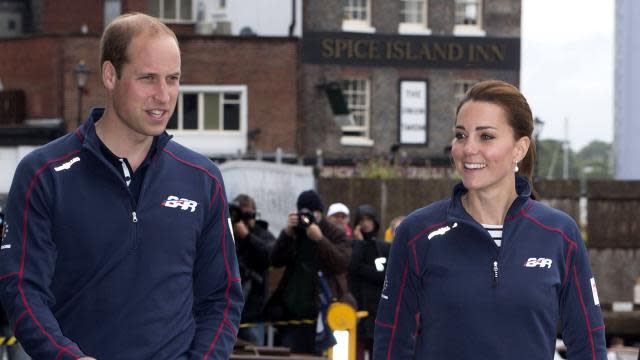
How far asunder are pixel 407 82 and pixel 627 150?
7448mm

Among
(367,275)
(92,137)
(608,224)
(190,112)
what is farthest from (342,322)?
(190,112)

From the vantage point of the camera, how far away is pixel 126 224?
4777mm

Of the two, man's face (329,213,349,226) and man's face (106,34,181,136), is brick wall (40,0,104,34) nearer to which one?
man's face (329,213,349,226)

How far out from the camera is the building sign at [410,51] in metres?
47.7

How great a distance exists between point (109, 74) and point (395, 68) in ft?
144

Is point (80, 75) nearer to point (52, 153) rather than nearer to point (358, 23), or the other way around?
point (358, 23)

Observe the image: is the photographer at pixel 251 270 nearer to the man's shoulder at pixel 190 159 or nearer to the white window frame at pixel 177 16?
the man's shoulder at pixel 190 159

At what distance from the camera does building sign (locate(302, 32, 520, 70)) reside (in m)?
47.7

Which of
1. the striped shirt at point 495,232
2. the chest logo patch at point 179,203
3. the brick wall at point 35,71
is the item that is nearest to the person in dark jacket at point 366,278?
the striped shirt at point 495,232

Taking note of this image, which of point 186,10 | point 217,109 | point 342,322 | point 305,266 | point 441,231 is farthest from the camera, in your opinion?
point 186,10

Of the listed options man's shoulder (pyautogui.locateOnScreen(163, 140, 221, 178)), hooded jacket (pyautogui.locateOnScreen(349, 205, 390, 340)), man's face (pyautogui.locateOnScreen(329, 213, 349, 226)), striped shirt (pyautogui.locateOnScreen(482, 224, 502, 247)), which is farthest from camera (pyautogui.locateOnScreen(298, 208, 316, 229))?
man's shoulder (pyautogui.locateOnScreen(163, 140, 221, 178))

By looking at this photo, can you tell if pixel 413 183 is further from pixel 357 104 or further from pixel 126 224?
pixel 126 224

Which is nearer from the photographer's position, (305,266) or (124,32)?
(124,32)

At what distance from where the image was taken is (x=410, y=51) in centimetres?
4897
